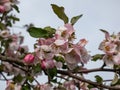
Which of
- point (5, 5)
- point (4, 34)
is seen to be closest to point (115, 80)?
point (4, 34)

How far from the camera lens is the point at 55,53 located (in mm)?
2834

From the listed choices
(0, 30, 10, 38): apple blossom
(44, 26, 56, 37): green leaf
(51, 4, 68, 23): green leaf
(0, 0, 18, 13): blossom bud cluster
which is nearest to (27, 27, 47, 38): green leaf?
(44, 26, 56, 37): green leaf

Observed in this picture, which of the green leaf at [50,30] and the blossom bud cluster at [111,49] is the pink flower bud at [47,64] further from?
the blossom bud cluster at [111,49]

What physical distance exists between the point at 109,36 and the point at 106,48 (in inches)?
4.6

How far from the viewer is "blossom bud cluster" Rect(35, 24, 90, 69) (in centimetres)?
278

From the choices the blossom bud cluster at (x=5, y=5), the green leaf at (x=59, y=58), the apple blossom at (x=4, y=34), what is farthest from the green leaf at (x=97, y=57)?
the blossom bud cluster at (x=5, y=5)

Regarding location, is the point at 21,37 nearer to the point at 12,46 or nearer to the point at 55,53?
the point at 12,46

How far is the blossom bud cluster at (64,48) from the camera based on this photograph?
2.78 m

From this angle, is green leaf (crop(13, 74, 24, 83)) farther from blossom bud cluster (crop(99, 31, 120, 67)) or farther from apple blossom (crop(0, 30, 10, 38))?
blossom bud cluster (crop(99, 31, 120, 67))

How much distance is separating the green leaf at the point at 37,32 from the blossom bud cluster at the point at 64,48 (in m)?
0.05

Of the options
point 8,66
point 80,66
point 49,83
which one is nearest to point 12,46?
point 8,66

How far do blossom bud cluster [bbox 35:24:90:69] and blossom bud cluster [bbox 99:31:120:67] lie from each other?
17 cm

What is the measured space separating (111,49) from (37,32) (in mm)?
489

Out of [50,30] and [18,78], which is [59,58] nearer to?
[50,30]
